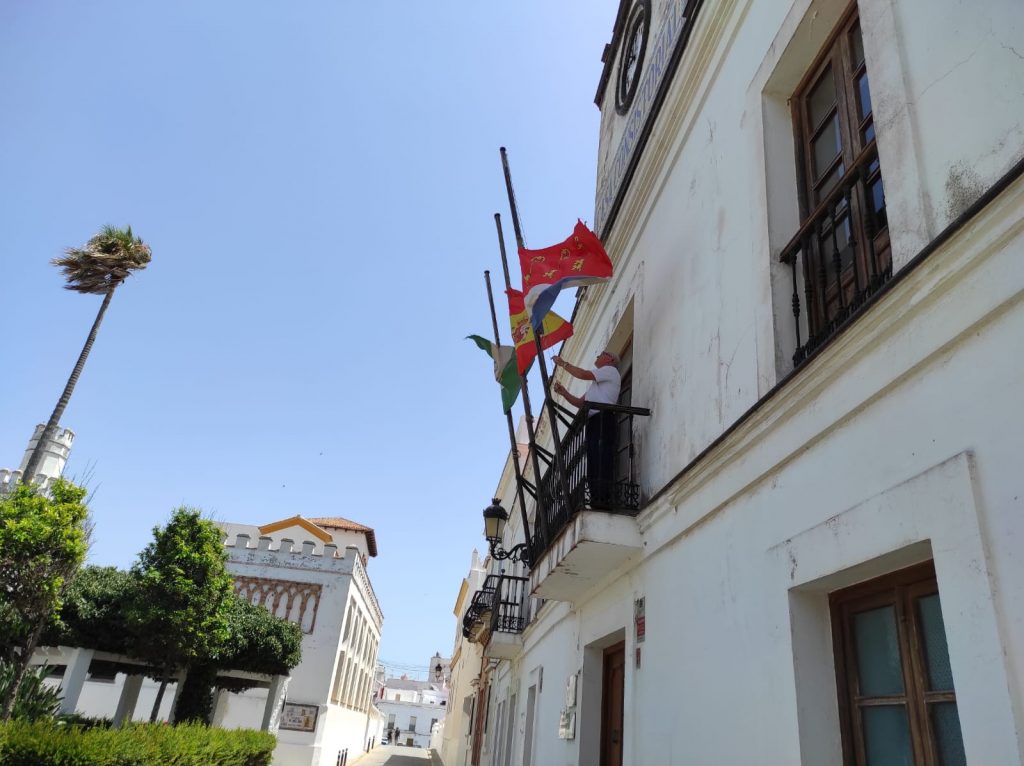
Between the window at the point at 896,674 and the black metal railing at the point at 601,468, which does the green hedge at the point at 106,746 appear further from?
the window at the point at 896,674

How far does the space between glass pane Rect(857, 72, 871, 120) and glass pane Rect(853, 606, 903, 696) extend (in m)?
2.27

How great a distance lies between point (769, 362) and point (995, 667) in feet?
5.93

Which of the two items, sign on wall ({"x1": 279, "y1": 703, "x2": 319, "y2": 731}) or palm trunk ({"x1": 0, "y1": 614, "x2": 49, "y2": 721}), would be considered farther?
sign on wall ({"x1": 279, "y1": 703, "x2": 319, "y2": 731})

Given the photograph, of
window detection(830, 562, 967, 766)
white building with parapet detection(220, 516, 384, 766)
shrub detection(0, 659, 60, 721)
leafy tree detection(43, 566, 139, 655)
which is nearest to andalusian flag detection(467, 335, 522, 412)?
window detection(830, 562, 967, 766)

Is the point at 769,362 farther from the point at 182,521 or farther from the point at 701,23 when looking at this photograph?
the point at 182,521

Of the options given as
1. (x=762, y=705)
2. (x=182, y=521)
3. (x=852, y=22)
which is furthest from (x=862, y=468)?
(x=182, y=521)

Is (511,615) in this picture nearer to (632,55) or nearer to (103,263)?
(632,55)

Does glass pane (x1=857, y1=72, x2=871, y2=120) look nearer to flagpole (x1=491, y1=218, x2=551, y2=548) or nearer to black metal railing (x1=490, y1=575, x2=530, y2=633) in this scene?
flagpole (x1=491, y1=218, x2=551, y2=548)

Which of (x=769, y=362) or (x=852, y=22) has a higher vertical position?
(x=852, y=22)

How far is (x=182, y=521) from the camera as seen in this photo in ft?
41.6

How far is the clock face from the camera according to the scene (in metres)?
7.82

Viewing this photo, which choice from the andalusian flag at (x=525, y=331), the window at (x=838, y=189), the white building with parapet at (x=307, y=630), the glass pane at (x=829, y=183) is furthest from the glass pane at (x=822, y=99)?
the white building with parapet at (x=307, y=630)

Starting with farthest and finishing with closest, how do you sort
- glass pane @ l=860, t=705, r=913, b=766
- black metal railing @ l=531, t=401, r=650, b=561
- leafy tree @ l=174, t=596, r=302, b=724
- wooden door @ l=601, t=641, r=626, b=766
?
1. leafy tree @ l=174, t=596, r=302, b=724
2. wooden door @ l=601, t=641, r=626, b=766
3. black metal railing @ l=531, t=401, r=650, b=561
4. glass pane @ l=860, t=705, r=913, b=766

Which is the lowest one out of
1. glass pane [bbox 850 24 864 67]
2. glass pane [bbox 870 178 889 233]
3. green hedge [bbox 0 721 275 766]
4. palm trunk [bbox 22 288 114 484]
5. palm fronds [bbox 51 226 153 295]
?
green hedge [bbox 0 721 275 766]
